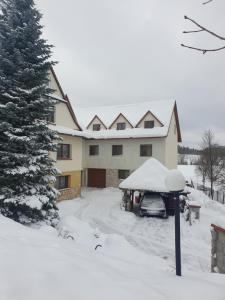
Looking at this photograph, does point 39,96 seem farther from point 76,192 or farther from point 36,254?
point 76,192

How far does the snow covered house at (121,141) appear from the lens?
2755 centimetres

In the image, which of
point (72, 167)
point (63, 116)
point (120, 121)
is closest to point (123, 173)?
point (120, 121)

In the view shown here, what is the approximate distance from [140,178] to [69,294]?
17.1m

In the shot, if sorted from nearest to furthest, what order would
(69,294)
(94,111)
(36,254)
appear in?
1. (69,294)
2. (36,254)
3. (94,111)

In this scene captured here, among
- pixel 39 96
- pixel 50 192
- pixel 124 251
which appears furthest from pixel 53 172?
pixel 124 251

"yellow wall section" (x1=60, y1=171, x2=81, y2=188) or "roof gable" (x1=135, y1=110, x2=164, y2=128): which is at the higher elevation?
"roof gable" (x1=135, y1=110, x2=164, y2=128)

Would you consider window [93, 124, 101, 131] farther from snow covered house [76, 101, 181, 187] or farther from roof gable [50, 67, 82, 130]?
roof gable [50, 67, 82, 130]

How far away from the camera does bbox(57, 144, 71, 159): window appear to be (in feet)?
74.7

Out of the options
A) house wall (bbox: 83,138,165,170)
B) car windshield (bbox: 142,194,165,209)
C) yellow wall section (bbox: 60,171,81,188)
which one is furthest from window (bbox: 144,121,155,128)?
car windshield (bbox: 142,194,165,209)

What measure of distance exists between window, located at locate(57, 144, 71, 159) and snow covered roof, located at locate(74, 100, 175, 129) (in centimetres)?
858

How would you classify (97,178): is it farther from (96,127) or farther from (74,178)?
(74,178)

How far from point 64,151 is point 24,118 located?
1040cm

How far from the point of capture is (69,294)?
2867mm

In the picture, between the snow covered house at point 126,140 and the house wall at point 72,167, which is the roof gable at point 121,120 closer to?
the snow covered house at point 126,140
